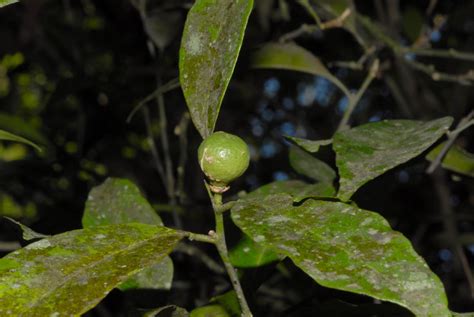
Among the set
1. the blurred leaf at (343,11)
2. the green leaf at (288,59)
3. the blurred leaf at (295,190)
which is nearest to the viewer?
the blurred leaf at (295,190)

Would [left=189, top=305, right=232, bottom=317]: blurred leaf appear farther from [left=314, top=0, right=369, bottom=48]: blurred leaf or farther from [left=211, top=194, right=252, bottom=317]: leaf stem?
[left=314, top=0, right=369, bottom=48]: blurred leaf

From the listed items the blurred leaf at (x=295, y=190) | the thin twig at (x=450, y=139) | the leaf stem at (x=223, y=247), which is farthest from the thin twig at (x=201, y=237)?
the thin twig at (x=450, y=139)

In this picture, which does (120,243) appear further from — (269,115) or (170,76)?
(269,115)

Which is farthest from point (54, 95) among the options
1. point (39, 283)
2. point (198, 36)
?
point (39, 283)

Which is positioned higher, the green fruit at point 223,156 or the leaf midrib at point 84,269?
the green fruit at point 223,156

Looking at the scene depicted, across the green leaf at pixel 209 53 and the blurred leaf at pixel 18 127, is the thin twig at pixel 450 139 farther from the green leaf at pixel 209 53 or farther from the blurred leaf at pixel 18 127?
the blurred leaf at pixel 18 127

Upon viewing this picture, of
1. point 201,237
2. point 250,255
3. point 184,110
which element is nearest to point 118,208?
point 250,255
